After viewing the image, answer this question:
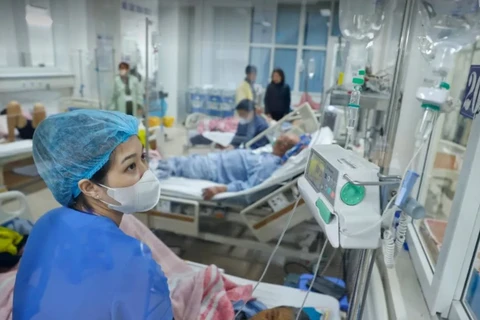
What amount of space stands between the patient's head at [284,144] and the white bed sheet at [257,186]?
0.35 meters

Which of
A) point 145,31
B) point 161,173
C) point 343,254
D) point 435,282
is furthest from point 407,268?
point 145,31

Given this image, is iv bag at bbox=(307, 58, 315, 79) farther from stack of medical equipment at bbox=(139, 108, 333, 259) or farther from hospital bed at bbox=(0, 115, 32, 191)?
hospital bed at bbox=(0, 115, 32, 191)

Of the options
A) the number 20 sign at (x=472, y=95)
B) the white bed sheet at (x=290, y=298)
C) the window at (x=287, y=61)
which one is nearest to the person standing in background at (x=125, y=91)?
the window at (x=287, y=61)

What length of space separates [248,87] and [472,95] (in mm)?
4281

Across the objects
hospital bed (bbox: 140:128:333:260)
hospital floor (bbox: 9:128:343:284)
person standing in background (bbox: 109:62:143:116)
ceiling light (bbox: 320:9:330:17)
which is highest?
ceiling light (bbox: 320:9:330:17)

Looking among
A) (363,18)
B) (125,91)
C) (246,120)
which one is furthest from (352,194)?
(125,91)

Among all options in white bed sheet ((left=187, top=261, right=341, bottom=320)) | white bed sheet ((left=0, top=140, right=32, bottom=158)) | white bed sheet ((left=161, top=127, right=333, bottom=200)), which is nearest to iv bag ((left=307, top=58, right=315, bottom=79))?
white bed sheet ((left=161, top=127, right=333, bottom=200))

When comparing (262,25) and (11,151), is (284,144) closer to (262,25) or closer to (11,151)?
(11,151)

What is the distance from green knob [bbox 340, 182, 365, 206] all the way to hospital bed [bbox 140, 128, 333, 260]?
1.37m

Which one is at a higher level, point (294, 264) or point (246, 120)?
point (246, 120)

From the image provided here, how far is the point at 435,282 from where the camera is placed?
3.50 feet

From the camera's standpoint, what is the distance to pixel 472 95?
37.9 inches

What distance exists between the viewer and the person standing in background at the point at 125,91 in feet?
13.7

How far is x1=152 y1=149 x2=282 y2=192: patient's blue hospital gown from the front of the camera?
2.99 meters
